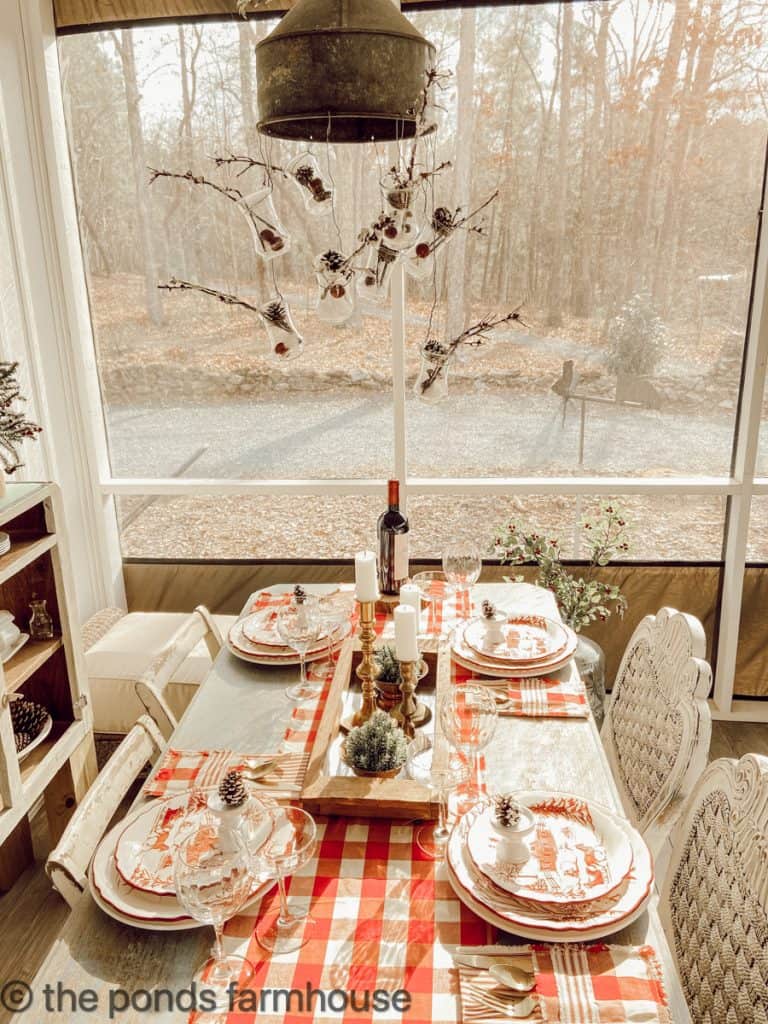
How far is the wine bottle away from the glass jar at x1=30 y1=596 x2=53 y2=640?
36.1 inches

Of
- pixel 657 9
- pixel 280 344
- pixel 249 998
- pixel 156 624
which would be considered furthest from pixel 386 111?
pixel 156 624

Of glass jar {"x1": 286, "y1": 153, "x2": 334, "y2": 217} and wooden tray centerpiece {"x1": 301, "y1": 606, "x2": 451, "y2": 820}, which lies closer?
wooden tray centerpiece {"x1": 301, "y1": 606, "x2": 451, "y2": 820}

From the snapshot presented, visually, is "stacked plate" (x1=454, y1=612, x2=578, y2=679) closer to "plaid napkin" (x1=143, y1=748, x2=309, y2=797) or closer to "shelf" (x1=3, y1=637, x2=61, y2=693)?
"plaid napkin" (x1=143, y1=748, x2=309, y2=797)

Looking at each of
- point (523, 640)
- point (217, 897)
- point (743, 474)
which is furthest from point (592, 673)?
point (217, 897)

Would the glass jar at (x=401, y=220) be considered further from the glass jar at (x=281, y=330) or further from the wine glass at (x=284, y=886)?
the wine glass at (x=284, y=886)

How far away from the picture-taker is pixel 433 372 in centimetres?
211

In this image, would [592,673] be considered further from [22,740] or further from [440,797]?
[22,740]

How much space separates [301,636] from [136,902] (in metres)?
0.72

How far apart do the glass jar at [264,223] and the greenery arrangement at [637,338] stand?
5.52 feet

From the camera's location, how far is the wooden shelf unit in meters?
2.08

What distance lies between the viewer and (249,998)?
3.76ft

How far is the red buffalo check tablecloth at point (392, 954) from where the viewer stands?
1126 mm

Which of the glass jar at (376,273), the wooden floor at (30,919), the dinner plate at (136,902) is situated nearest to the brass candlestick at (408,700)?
the dinner plate at (136,902)

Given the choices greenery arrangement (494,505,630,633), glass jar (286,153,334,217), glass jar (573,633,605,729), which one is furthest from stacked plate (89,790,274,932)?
greenery arrangement (494,505,630,633)
